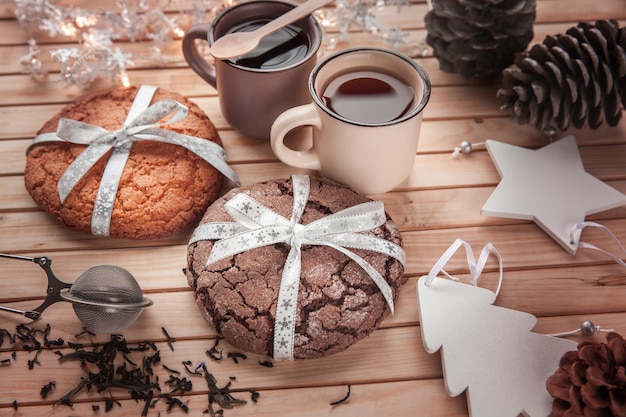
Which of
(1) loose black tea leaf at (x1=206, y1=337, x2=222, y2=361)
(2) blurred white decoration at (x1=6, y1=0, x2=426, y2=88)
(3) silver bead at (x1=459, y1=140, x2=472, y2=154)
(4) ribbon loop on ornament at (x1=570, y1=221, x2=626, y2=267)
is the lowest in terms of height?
(1) loose black tea leaf at (x1=206, y1=337, x2=222, y2=361)

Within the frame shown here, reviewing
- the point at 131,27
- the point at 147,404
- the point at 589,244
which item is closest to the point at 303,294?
the point at 147,404

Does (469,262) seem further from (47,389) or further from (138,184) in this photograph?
(47,389)

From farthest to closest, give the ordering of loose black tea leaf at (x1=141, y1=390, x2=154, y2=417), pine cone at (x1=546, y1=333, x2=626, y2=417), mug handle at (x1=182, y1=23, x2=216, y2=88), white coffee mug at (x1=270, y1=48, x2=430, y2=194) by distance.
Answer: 1. mug handle at (x1=182, y1=23, x2=216, y2=88)
2. white coffee mug at (x1=270, y1=48, x2=430, y2=194)
3. loose black tea leaf at (x1=141, y1=390, x2=154, y2=417)
4. pine cone at (x1=546, y1=333, x2=626, y2=417)

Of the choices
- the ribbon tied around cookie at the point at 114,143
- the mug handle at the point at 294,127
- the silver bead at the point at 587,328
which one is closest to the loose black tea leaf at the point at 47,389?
the ribbon tied around cookie at the point at 114,143

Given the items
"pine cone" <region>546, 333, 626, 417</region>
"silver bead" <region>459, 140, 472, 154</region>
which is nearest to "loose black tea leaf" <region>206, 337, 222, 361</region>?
"pine cone" <region>546, 333, 626, 417</region>

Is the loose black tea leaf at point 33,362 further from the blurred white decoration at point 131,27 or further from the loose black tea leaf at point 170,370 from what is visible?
the blurred white decoration at point 131,27

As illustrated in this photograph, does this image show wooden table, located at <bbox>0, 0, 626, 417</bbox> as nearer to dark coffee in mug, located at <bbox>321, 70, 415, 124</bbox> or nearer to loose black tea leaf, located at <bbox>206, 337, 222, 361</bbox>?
loose black tea leaf, located at <bbox>206, 337, 222, 361</bbox>
